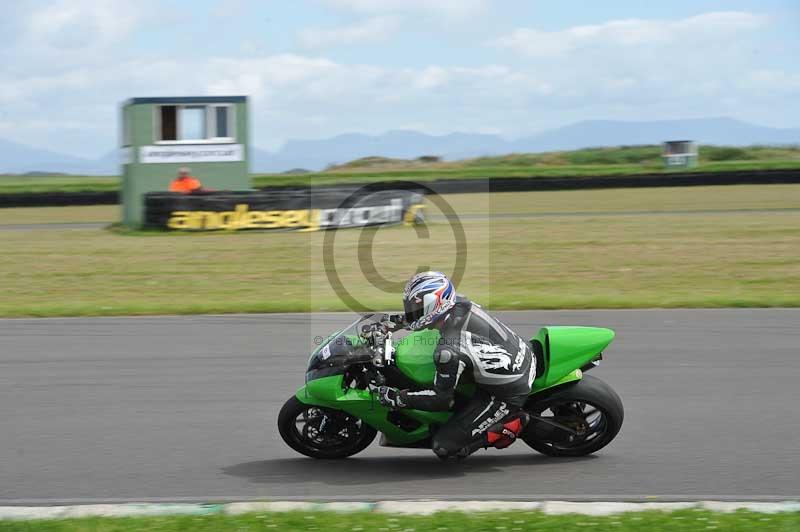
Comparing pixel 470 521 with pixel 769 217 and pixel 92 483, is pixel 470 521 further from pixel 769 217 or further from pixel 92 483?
pixel 769 217

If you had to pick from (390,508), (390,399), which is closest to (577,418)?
(390,399)

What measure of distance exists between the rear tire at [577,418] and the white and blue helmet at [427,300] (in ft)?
3.09

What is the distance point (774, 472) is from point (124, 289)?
11.6 metres

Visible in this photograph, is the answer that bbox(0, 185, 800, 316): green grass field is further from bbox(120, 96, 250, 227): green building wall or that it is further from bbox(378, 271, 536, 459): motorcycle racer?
bbox(378, 271, 536, 459): motorcycle racer

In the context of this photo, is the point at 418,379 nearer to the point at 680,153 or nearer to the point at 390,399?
the point at 390,399

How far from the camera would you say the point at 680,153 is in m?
53.4

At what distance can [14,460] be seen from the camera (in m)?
6.57

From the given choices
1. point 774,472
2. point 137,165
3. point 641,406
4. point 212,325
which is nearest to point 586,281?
point 212,325

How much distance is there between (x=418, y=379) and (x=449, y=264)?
12754 mm

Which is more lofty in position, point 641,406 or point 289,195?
point 289,195

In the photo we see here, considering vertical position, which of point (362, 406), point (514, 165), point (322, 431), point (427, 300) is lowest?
point (322, 431)

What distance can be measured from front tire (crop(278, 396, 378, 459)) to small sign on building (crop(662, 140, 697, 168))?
4837 cm

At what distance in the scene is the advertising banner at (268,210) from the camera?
22.7 metres

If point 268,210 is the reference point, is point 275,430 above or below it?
below
